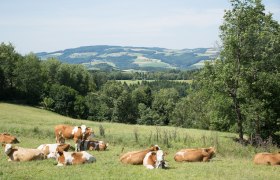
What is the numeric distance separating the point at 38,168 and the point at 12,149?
2.80m

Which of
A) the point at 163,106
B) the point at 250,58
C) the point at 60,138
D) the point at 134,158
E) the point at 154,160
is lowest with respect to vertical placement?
the point at 163,106

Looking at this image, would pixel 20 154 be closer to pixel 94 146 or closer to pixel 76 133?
pixel 76 133

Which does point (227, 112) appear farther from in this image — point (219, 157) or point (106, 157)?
point (106, 157)

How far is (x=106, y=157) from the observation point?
19.3 meters

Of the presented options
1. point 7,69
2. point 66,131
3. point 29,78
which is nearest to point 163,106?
point 29,78

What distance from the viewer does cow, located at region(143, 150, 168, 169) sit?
16078mm

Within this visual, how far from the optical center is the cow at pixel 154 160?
16078 millimetres

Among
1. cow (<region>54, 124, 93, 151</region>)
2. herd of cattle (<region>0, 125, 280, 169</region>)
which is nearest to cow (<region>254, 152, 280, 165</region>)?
herd of cattle (<region>0, 125, 280, 169</region>)

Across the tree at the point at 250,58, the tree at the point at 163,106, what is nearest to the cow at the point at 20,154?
the tree at the point at 250,58

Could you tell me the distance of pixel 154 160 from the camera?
16.4m

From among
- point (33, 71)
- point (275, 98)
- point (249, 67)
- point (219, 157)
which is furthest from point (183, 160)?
point (33, 71)

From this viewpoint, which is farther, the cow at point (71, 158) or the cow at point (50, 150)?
the cow at point (50, 150)

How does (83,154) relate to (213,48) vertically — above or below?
below

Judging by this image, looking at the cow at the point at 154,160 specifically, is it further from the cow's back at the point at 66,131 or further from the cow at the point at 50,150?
the cow's back at the point at 66,131
